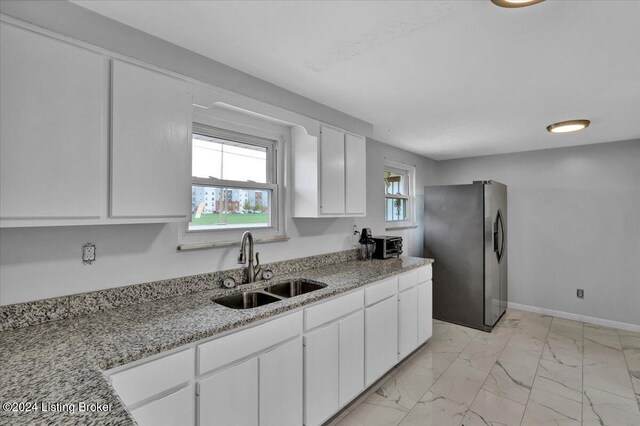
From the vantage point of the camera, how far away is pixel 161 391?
1.27 m

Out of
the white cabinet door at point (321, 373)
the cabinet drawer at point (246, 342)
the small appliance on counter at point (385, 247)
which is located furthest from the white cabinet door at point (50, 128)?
the small appliance on counter at point (385, 247)

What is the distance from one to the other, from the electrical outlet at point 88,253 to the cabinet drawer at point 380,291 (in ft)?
5.78

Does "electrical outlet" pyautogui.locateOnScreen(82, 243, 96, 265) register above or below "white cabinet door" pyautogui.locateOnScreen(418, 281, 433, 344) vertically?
above

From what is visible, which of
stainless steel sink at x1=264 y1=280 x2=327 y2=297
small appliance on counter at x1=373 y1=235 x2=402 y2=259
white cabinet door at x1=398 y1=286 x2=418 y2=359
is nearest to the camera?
stainless steel sink at x1=264 y1=280 x2=327 y2=297

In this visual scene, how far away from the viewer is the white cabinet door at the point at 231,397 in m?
1.41

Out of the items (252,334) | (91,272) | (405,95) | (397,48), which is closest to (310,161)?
(405,95)

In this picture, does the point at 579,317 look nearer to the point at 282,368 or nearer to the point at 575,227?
the point at 575,227

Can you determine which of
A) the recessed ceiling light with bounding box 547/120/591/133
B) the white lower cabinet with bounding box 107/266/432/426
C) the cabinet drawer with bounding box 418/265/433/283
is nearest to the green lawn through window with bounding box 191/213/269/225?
the white lower cabinet with bounding box 107/266/432/426

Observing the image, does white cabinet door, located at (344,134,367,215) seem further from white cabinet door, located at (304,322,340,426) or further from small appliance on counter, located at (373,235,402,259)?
white cabinet door, located at (304,322,340,426)

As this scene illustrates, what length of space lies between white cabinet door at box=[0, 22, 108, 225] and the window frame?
326cm

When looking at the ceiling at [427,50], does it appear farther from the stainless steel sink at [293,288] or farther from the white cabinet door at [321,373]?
the white cabinet door at [321,373]

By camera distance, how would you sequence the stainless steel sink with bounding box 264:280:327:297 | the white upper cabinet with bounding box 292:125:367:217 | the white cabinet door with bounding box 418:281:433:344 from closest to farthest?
the stainless steel sink with bounding box 264:280:327:297 → the white upper cabinet with bounding box 292:125:367:217 → the white cabinet door with bounding box 418:281:433:344

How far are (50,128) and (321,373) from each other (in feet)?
6.29

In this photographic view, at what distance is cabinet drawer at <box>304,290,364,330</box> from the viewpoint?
193 cm
